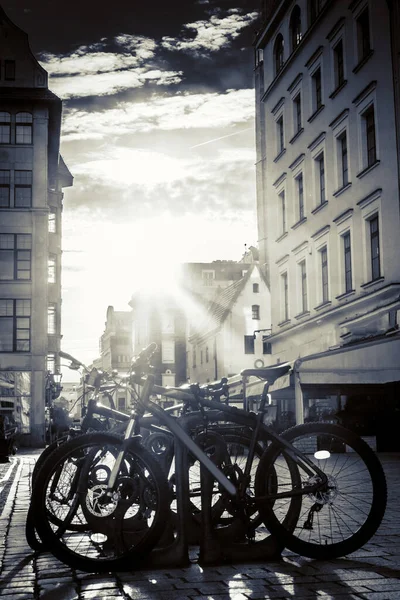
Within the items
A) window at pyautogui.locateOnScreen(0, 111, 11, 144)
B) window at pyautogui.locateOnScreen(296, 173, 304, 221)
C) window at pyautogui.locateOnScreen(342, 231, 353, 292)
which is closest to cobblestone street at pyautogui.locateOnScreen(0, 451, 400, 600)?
window at pyautogui.locateOnScreen(342, 231, 353, 292)

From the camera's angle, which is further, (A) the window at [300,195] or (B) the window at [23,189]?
(B) the window at [23,189]

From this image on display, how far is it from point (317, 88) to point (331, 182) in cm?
416

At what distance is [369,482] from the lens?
5.42m

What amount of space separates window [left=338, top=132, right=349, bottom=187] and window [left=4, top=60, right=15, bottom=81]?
19.9 m

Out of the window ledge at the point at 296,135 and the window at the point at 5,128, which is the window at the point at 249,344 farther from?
the window ledge at the point at 296,135

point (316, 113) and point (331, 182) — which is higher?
point (316, 113)

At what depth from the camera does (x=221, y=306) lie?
5925cm

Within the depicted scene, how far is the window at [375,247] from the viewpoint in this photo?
2358 cm

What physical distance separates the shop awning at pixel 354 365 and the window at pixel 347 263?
7016mm

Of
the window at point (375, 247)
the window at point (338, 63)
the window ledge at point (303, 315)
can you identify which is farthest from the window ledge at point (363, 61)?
the window ledge at point (303, 315)

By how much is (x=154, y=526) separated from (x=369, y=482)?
136cm

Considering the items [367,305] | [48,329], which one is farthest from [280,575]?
[48,329]

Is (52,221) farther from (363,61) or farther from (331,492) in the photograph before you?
(331,492)

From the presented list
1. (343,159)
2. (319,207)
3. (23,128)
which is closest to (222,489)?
(343,159)
